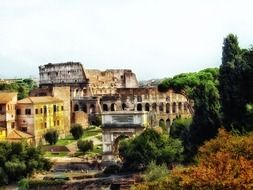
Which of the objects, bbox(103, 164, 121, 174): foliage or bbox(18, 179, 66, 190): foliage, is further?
bbox(103, 164, 121, 174): foliage

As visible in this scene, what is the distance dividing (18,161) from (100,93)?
6519 centimetres

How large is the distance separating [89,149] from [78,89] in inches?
1973

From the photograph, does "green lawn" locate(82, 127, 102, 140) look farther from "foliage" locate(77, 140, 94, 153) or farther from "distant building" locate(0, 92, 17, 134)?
"foliage" locate(77, 140, 94, 153)

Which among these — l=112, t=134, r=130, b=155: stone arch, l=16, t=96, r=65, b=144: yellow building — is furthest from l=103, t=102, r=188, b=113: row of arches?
l=112, t=134, r=130, b=155: stone arch

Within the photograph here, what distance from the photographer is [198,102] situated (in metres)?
45.5

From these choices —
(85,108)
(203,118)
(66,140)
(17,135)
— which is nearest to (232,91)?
(203,118)

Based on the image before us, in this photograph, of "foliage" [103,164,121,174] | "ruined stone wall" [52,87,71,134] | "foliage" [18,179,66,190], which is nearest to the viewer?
"foliage" [18,179,66,190]

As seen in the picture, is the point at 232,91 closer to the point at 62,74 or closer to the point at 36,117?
the point at 36,117

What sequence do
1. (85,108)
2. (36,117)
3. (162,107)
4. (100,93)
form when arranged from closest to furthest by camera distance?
(36,117) → (162,107) → (85,108) → (100,93)

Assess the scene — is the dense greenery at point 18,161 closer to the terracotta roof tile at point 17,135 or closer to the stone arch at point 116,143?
the stone arch at point 116,143

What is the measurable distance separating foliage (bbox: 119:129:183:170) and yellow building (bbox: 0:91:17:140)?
1999 cm

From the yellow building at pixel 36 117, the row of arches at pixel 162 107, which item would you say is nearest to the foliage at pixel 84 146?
the yellow building at pixel 36 117

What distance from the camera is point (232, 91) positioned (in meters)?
42.2

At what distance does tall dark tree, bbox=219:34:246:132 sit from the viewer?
41.8m
